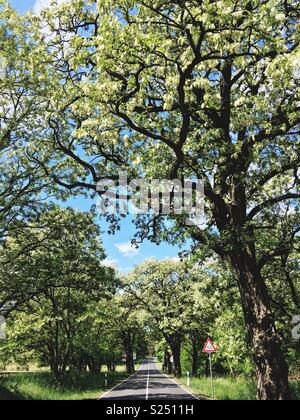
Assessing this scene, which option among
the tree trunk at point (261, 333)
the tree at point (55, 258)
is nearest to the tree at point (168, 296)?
the tree at point (55, 258)

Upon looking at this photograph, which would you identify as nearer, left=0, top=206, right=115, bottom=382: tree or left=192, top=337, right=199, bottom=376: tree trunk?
left=0, top=206, right=115, bottom=382: tree

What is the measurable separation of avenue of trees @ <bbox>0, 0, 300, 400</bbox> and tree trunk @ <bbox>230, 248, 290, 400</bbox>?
0.13ft

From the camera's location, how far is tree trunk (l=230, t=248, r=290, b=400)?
11.0 metres

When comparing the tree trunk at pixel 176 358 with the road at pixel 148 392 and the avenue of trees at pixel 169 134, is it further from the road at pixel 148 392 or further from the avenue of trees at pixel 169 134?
the avenue of trees at pixel 169 134

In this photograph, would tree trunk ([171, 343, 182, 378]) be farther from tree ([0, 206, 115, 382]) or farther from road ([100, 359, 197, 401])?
tree ([0, 206, 115, 382])

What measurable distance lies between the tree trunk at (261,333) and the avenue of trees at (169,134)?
4 centimetres

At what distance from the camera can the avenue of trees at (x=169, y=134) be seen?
9.57 m

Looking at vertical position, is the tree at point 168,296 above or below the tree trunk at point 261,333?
above

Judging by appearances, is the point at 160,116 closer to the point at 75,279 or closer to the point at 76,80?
the point at 76,80

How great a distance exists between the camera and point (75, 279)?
20.7 metres

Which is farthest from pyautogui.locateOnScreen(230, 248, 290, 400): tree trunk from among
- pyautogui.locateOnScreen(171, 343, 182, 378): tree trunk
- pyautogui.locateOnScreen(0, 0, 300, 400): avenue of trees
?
pyautogui.locateOnScreen(171, 343, 182, 378): tree trunk

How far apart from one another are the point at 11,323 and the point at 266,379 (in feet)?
70.0

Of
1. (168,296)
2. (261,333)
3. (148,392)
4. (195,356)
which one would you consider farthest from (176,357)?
(261,333)
